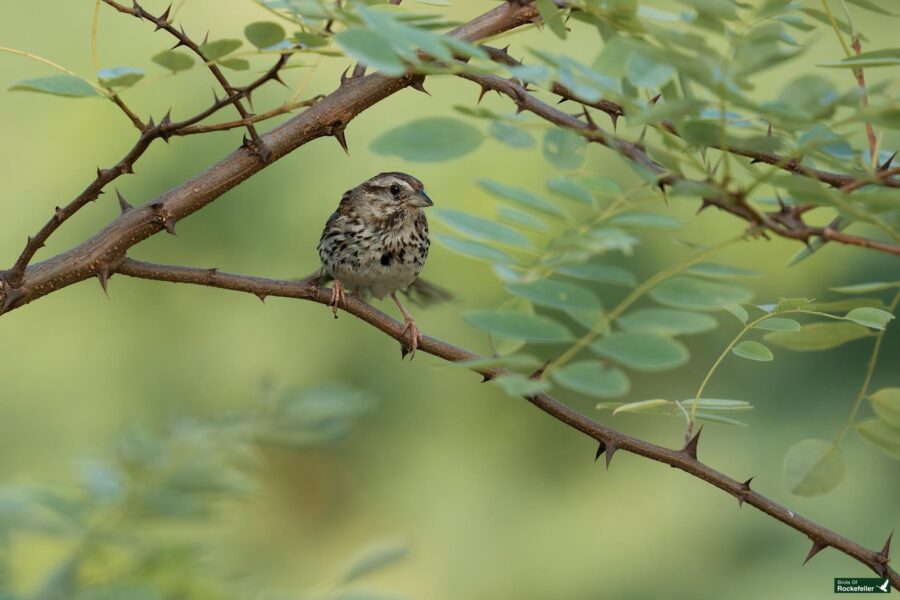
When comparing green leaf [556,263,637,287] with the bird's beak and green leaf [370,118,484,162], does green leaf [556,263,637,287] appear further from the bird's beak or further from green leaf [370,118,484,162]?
the bird's beak

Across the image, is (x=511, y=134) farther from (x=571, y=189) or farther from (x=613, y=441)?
(x=613, y=441)

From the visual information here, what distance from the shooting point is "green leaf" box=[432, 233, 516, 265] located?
1285 millimetres

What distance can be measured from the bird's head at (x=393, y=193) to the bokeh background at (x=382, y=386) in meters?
0.06

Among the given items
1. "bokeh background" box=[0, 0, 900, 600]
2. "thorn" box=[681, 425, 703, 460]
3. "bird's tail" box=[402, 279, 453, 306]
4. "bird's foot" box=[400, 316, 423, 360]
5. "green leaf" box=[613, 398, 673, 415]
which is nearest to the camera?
"green leaf" box=[613, 398, 673, 415]

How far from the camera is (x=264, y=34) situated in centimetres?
165

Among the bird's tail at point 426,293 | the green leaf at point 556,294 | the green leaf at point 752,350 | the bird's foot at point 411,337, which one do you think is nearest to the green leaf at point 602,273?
the green leaf at point 556,294

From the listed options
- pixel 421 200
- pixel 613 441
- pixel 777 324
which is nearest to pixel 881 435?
pixel 777 324

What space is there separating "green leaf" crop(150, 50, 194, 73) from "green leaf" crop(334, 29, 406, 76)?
1.64 feet

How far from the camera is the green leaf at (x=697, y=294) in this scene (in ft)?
4.35

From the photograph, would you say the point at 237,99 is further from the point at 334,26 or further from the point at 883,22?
the point at 883,22

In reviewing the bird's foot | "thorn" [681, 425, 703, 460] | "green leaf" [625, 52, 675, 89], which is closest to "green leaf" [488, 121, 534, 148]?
"green leaf" [625, 52, 675, 89]

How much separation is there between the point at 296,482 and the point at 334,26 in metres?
2.86

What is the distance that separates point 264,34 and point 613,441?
3.16 ft

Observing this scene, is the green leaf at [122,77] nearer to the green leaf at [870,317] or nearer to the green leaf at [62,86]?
Result: the green leaf at [62,86]
